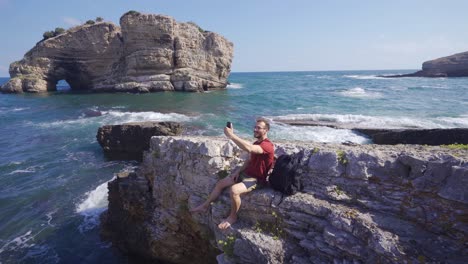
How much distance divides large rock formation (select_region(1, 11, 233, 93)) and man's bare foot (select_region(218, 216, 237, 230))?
165 ft

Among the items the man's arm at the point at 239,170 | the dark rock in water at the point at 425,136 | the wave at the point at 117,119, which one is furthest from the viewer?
the wave at the point at 117,119

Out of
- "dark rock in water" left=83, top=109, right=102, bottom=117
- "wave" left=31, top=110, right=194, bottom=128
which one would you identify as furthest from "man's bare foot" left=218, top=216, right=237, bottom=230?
"dark rock in water" left=83, top=109, right=102, bottom=117

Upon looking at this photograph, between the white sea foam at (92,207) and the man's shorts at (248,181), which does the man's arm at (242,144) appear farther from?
the white sea foam at (92,207)

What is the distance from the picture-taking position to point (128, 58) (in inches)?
2143

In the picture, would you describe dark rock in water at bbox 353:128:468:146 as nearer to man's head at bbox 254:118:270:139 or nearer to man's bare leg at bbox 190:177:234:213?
man's head at bbox 254:118:270:139

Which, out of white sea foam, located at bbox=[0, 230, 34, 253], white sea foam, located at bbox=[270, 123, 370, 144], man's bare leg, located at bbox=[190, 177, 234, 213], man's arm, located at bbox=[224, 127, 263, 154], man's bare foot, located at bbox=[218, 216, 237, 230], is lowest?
white sea foam, located at bbox=[0, 230, 34, 253]

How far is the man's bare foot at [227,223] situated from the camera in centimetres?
614

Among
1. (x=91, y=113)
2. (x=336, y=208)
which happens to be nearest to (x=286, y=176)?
(x=336, y=208)

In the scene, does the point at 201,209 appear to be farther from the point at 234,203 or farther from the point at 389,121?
the point at 389,121

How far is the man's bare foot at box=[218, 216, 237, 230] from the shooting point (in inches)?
242

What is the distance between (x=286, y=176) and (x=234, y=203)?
123 centimetres

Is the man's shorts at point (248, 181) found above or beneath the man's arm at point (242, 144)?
beneath

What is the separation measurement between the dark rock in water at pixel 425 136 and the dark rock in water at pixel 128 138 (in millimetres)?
13330

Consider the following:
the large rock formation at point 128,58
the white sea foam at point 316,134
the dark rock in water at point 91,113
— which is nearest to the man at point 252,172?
the white sea foam at point 316,134
